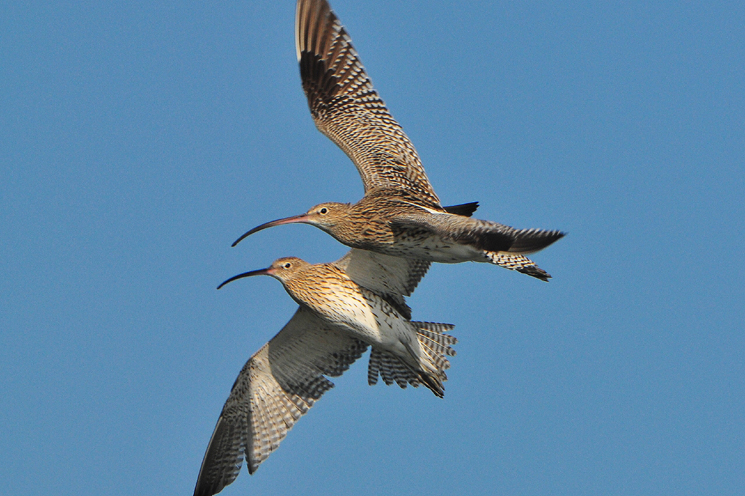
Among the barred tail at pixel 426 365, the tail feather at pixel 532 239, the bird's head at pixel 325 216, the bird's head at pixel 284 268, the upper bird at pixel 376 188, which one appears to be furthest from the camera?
the barred tail at pixel 426 365

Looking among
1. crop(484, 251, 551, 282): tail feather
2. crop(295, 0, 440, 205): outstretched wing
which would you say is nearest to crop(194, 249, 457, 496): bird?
crop(295, 0, 440, 205): outstretched wing

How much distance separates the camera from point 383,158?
42.6ft

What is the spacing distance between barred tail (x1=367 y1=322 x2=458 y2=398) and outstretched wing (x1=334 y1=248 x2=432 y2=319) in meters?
0.39

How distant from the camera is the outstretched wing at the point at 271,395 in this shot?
12742mm

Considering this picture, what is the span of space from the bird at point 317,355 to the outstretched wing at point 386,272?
1 centimetres

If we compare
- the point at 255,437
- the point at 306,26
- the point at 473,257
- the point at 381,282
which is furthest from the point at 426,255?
the point at 306,26

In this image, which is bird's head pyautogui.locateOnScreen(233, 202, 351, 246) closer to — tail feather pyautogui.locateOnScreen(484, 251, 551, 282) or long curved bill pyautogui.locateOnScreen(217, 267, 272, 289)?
long curved bill pyautogui.locateOnScreen(217, 267, 272, 289)

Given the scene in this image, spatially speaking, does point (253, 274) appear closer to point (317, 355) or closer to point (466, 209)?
point (317, 355)

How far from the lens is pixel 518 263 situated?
32.3 ft

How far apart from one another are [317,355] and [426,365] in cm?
136

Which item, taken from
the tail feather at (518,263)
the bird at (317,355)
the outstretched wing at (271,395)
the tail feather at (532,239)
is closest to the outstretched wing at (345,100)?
the bird at (317,355)

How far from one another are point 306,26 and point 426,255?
16.7 feet

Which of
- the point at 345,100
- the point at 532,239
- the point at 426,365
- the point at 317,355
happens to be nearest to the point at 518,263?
the point at 532,239

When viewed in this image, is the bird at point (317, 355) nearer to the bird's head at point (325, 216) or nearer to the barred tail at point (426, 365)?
the barred tail at point (426, 365)
